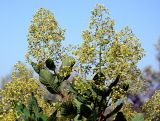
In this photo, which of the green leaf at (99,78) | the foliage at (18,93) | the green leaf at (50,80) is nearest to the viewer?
the green leaf at (99,78)

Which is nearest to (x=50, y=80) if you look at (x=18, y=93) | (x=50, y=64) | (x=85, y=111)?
(x=50, y=64)

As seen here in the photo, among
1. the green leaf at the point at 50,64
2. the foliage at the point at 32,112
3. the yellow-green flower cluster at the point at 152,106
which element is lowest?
the foliage at the point at 32,112

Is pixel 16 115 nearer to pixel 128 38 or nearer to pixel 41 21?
pixel 41 21

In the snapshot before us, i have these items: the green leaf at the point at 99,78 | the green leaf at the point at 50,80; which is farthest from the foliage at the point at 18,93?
the green leaf at the point at 99,78

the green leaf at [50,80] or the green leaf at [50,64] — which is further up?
the green leaf at [50,64]

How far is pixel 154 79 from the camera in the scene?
35094 millimetres

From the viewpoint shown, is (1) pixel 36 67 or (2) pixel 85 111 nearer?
(2) pixel 85 111

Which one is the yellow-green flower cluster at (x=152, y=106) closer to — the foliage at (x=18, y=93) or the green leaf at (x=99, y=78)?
the green leaf at (x=99, y=78)

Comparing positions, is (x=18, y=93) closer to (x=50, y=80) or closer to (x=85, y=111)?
(x=50, y=80)

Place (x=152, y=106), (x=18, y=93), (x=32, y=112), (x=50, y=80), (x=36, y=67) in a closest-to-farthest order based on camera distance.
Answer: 1. (x=50, y=80)
2. (x=32, y=112)
3. (x=36, y=67)
4. (x=152, y=106)
5. (x=18, y=93)

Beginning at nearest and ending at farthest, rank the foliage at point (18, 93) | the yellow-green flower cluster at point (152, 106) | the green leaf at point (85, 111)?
the green leaf at point (85, 111), the yellow-green flower cluster at point (152, 106), the foliage at point (18, 93)

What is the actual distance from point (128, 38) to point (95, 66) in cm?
149

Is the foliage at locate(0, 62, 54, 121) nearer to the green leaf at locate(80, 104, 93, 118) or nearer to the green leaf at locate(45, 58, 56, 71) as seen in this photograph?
the green leaf at locate(45, 58, 56, 71)

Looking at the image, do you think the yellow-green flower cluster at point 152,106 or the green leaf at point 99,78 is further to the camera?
the yellow-green flower cluster at point 152,106
